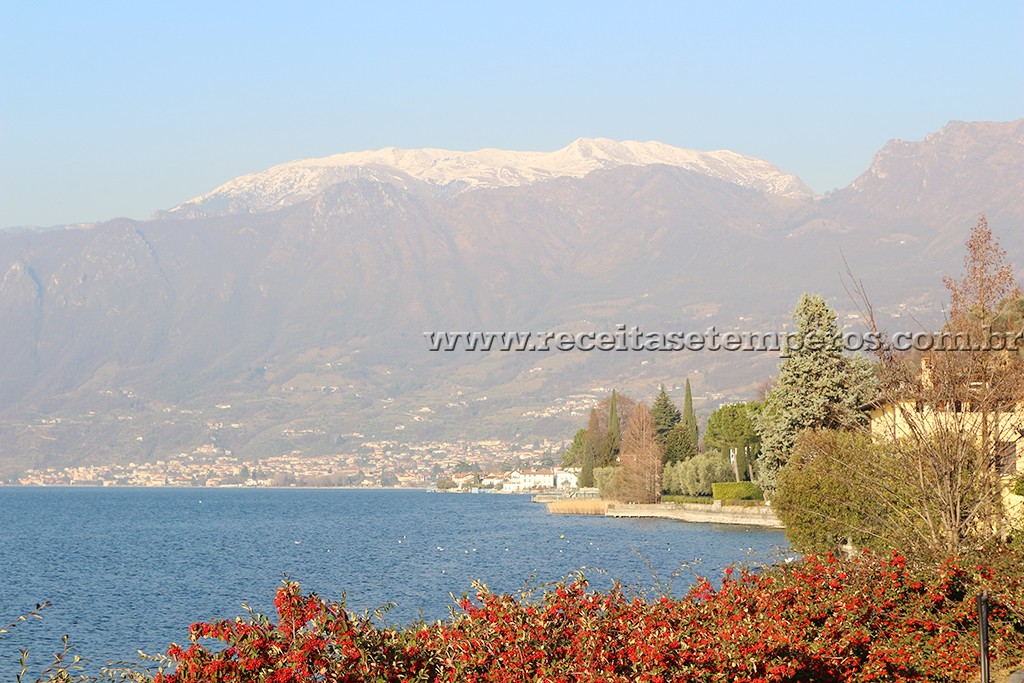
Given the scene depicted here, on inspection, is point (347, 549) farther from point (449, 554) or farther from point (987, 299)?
point (987, 299)

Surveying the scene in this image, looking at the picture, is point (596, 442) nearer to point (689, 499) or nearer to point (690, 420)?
point (690, 420)

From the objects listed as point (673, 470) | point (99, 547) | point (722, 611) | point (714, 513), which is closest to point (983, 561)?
point (722, 611)

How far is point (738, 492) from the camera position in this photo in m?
76.7

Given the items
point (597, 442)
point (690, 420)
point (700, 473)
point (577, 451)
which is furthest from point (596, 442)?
point (700, 473)

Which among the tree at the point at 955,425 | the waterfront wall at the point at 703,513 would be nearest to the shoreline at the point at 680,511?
the waterfront wall at the point at 703,513

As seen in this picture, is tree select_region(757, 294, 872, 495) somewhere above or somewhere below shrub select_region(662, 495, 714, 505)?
above

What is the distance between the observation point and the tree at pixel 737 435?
267ft

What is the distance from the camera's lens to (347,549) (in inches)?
2724

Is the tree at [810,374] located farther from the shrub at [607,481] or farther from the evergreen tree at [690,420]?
the shrub at [607,481]

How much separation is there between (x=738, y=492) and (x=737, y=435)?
8194mm

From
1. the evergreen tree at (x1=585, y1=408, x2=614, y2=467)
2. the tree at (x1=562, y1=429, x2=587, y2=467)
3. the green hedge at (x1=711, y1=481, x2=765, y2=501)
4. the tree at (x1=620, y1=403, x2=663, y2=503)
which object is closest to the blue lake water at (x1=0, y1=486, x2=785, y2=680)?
the green hedge at (x1=711, y1=481, x2=765, y2=501)

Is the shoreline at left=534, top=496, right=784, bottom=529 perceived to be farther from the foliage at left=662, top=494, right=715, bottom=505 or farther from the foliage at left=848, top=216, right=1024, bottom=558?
the foliage at left=848, top=216, right=1024, bottom=558

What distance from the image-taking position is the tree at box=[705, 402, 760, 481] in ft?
267

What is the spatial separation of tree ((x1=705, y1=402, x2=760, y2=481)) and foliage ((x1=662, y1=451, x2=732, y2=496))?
0.86m
